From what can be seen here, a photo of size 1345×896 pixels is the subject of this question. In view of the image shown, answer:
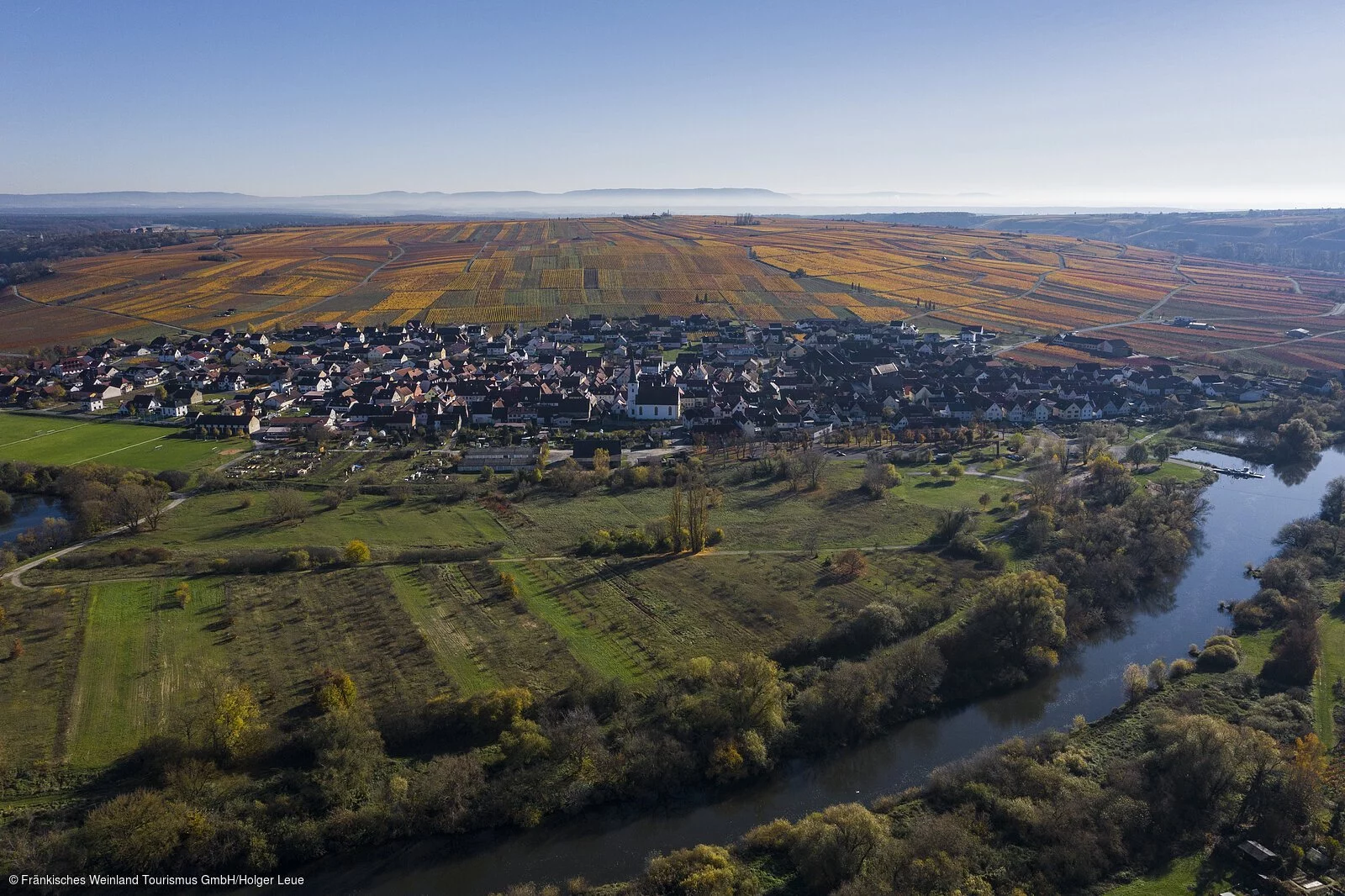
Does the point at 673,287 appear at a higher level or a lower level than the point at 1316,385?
higher

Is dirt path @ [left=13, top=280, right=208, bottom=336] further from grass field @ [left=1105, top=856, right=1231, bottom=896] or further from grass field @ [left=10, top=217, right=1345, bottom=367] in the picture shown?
grass field @ [left=1105, top=856, right=1231, bottom=896]

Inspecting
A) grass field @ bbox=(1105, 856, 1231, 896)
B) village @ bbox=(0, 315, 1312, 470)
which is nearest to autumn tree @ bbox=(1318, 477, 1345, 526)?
village @ bbox=(0, 315, 1312, 470)

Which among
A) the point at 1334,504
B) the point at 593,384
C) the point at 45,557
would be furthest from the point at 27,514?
the point at 1334,504

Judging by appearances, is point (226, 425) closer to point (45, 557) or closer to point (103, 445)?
point (103, 445)

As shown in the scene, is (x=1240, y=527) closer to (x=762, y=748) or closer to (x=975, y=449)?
(x=975, y=449)

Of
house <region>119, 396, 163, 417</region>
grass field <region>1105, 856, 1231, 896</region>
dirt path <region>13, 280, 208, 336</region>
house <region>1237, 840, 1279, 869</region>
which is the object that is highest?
dirt path <region>13, 280, 208, 336</region>

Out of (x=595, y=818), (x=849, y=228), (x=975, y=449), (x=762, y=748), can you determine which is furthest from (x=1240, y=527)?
(x=849, y=228)
